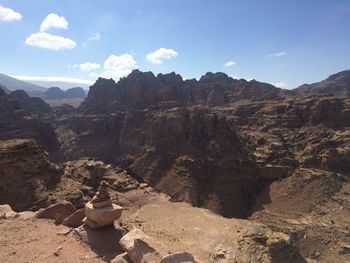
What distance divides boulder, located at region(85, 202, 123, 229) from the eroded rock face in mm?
15102

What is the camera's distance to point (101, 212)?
13.4 meters

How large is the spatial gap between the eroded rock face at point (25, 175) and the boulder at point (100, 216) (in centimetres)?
1510

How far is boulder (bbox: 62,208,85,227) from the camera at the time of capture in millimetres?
14344

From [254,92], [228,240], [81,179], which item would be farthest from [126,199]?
[254,92]

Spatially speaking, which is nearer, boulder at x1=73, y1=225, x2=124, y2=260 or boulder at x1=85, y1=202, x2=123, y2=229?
boulder at x1=73, y1=225, x2=124, y2=260

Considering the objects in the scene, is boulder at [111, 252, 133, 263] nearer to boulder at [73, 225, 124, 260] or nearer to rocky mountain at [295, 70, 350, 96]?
boulder at [73, 225, 124, 260]

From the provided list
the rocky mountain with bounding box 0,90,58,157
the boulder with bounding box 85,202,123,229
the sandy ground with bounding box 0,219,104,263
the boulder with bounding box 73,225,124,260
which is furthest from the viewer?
the rocky mountain with bounding box 0,90,58,157

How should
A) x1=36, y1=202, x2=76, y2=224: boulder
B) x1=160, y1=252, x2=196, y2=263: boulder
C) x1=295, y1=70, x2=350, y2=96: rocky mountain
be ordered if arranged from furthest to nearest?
1. x1=295, y1=70, x2=350, y2=96: rocky mountain
2. x1=36, y1=202, x2=76, y2=224: boulder
3. x1=160, y1=252, x2=196, y2=263: boulder

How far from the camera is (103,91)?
355ft

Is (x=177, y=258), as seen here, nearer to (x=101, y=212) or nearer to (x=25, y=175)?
(x=101, y=212)

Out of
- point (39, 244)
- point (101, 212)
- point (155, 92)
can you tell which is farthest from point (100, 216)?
point (155, 92)

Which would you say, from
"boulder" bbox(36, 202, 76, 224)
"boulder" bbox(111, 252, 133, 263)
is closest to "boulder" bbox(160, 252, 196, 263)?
"boulder" bbox(111, 252, 133, 263)

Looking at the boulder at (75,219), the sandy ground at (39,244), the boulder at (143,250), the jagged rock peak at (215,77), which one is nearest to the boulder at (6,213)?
the sandy ground at (39,244)

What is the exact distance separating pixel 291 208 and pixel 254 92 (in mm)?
63720
